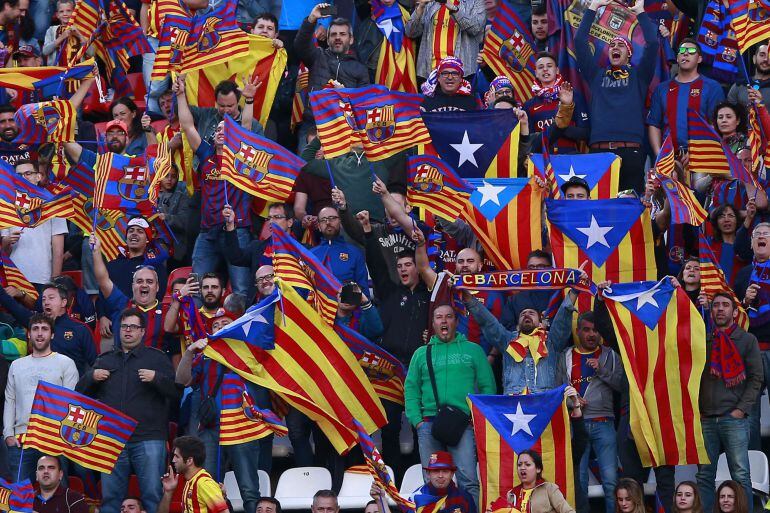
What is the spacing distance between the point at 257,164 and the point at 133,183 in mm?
1400

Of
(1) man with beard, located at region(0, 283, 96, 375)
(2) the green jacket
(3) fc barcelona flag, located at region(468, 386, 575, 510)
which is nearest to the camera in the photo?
(3) fc barcelona flag, located at region(468, 386, 575, 510)

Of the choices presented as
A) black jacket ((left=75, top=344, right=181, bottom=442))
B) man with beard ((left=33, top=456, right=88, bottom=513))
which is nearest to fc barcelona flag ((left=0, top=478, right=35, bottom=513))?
man with beard ((left=33, top=456, right=88, bottom=513))

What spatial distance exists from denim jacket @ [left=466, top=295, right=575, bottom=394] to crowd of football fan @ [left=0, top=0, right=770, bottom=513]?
2cm

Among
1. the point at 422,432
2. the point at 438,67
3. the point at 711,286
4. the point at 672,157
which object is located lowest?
the point at 422,432

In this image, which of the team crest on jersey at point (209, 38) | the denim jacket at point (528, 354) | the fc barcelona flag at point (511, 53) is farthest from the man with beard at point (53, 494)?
the fc barcelona flag at point (511, 53)

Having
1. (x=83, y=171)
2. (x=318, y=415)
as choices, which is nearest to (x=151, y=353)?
(x=318, y=415)

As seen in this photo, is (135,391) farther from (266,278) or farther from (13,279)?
(13,279)

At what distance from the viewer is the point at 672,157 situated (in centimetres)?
1908

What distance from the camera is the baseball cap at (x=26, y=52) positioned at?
22.2 metres

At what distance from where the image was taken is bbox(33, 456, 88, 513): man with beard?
17.1 metres

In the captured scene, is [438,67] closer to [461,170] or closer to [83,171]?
[461,170]

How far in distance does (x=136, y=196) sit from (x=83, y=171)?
2.31 feet

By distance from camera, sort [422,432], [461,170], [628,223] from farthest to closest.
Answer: [461,170]
[628,223]
[422,432]

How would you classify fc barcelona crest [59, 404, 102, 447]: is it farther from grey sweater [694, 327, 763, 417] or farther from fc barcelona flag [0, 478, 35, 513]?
grey sweater [694, 327, 763, 417]
